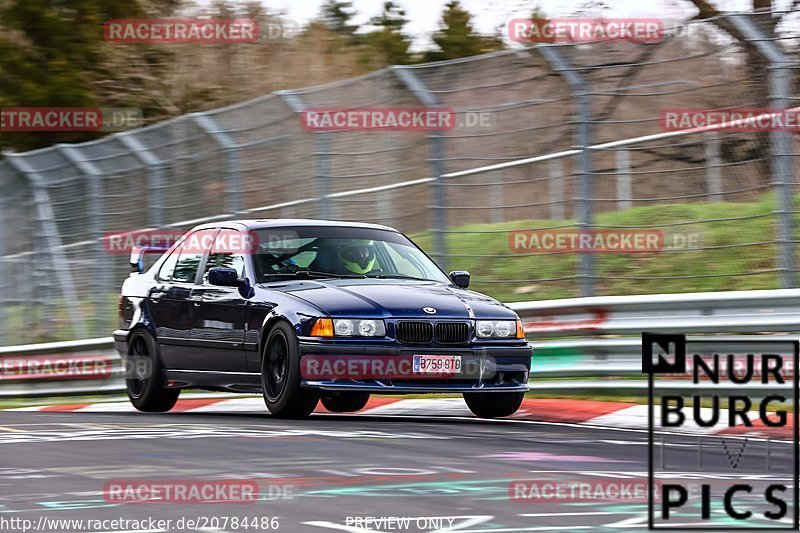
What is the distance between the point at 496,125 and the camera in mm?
13258

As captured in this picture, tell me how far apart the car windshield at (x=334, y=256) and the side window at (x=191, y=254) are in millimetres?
786

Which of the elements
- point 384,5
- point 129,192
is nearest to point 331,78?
point 384,5

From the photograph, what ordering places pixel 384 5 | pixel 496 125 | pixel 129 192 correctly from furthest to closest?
pixel 384 5, pixel 129 192, pixel 496 125

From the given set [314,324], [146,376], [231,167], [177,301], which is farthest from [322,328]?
[231,167]

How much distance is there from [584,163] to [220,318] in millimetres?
3214

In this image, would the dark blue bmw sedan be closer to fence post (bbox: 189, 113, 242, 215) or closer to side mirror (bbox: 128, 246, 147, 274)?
side mirror (bbox: 128, 246, 147, 274)

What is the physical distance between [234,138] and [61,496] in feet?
32.0

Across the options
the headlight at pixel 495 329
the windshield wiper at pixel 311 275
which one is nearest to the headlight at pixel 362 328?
the headlight at pixel 495 329

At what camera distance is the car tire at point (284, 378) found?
10297 mm

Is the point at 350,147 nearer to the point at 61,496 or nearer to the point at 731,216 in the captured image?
the point at 731,216

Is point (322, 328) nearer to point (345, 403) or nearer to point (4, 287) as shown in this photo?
point (345, 403)

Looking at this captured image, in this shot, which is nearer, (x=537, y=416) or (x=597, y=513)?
(x=597, y=513)

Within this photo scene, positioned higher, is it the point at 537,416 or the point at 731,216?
the point at 731,216

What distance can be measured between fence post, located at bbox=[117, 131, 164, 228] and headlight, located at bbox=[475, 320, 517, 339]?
7971mm
